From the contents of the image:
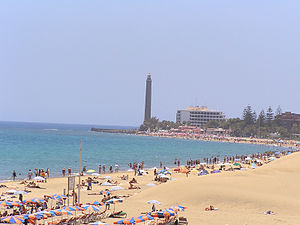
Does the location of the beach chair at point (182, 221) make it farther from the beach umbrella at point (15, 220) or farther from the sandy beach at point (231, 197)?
the beach umbrella at point (15, 220)

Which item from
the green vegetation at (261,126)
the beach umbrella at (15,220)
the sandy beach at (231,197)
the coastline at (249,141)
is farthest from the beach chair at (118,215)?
the green vegetation at (261,126)

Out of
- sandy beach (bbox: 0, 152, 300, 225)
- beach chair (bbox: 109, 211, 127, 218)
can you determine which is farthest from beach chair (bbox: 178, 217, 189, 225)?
beach chair (bbox: 109, 211, 127, 218)

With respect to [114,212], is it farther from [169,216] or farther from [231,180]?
[231,180]

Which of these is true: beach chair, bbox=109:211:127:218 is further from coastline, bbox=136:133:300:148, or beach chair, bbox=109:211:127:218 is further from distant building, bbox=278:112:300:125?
distant building, bbox=278:112:300:125

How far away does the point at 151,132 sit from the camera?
19200 cm

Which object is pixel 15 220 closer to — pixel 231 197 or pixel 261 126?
pixel 231 197

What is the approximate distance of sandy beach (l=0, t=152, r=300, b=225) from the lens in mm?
22625

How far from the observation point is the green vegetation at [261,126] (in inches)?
6348

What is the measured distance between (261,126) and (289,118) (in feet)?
33.1

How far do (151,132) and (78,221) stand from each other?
563 feet

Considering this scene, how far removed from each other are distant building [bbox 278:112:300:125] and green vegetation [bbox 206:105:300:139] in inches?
27.4

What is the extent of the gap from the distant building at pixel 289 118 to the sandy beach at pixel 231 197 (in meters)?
142

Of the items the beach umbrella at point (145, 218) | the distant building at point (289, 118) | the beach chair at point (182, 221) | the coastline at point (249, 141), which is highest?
the distant building at point (289, 118)

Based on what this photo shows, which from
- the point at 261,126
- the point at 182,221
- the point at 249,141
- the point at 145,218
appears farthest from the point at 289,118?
the point at 145,218
